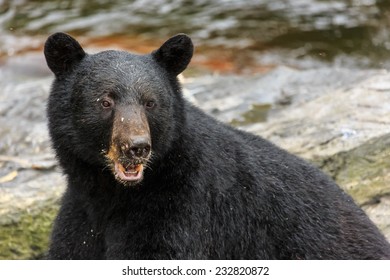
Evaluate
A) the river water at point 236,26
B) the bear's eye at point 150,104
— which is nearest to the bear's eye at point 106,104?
the bear's eye at point 150,104

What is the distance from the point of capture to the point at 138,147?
448cm

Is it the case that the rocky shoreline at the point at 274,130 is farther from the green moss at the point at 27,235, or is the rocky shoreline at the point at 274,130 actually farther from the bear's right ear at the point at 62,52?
the bear's right ear at the point at 62,52

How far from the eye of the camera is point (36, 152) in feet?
25.6

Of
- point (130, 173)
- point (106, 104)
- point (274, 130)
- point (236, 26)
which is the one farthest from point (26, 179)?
point (236, 26)

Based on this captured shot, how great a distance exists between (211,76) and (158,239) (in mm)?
5509

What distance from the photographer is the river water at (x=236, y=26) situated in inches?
488

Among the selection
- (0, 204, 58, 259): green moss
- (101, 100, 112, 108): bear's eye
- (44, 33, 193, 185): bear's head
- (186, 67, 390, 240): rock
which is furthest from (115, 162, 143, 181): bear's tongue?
(186, 67, 390, 240): rock

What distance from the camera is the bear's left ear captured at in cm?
508

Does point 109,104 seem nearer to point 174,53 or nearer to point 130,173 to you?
point 130,173

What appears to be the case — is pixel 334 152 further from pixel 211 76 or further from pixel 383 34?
pixel 383 34

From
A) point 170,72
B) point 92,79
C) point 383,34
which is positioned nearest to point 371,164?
point 170,72

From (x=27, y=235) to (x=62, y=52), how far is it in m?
2.19

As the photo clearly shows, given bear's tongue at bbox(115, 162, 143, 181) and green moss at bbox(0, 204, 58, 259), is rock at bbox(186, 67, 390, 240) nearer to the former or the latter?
green moss at bbox(0, 204, 58, 259)

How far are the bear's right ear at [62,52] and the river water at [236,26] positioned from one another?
675cm
